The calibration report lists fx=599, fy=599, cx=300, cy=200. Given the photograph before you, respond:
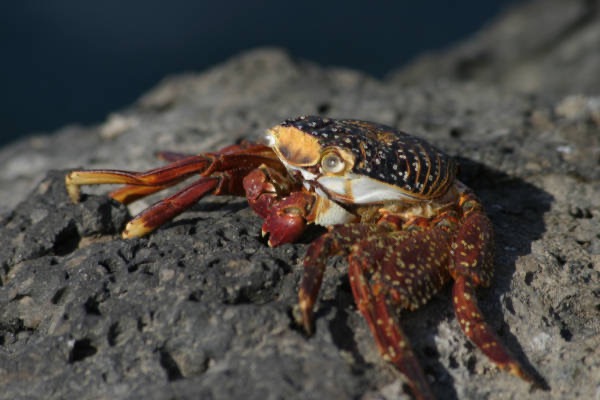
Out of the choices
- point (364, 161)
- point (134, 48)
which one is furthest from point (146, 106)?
point (134, 48)

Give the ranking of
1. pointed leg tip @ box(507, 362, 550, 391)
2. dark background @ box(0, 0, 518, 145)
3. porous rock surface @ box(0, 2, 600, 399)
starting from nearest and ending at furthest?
porous rock surface @ box(0, 2, 600, 399), pointed leg tip @ box(507, 362, 550, 391), dark background @ box(0, 0, 518, 145)

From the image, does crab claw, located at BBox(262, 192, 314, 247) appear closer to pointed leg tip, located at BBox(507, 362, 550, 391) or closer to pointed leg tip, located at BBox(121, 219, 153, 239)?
pointed leg tip, located at BBox(121, 219, 153, 239)

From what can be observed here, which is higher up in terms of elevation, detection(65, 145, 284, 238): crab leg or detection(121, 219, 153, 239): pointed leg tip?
detection(65, 145, 284, 238): crab leg

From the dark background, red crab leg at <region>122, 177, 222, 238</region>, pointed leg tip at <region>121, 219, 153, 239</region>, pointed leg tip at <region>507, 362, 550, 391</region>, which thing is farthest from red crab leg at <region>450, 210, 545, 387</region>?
the dark background

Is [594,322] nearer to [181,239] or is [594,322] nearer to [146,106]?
[181,239]

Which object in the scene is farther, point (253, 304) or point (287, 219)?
point (287, 219)

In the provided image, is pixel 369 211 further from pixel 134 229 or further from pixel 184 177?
pixel 134 229

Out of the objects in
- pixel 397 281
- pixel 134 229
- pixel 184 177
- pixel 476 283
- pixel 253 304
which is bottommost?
pixel 476 283

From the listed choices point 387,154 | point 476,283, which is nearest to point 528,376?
point 476,283
